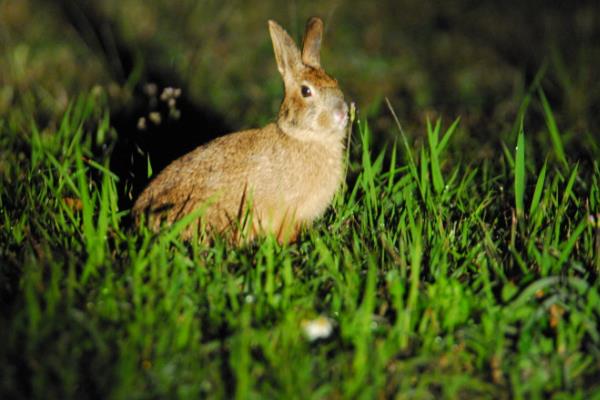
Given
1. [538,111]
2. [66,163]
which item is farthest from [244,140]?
[538,111]

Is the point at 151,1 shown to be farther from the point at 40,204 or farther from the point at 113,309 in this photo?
the point at 113,309

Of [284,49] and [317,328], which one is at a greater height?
[284,49]

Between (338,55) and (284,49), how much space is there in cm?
396

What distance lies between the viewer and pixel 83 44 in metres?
7.35

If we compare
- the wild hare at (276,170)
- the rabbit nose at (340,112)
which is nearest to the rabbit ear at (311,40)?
the wild hare at (276,170)

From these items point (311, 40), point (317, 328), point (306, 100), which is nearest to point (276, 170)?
point (306, 100)

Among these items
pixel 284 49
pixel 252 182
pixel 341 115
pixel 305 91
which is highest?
pixel 284 49

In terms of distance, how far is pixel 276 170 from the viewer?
374cm

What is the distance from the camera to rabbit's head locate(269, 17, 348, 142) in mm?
3723

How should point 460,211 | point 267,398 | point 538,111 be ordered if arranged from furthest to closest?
point 538,111, point 460,211, point 267,398

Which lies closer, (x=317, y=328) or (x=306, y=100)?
(x=317, y=328)

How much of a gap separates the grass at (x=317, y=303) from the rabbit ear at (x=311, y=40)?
0.82m

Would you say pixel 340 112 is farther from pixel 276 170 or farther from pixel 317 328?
pixel 317 328

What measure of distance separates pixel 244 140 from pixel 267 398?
1.71 meters
